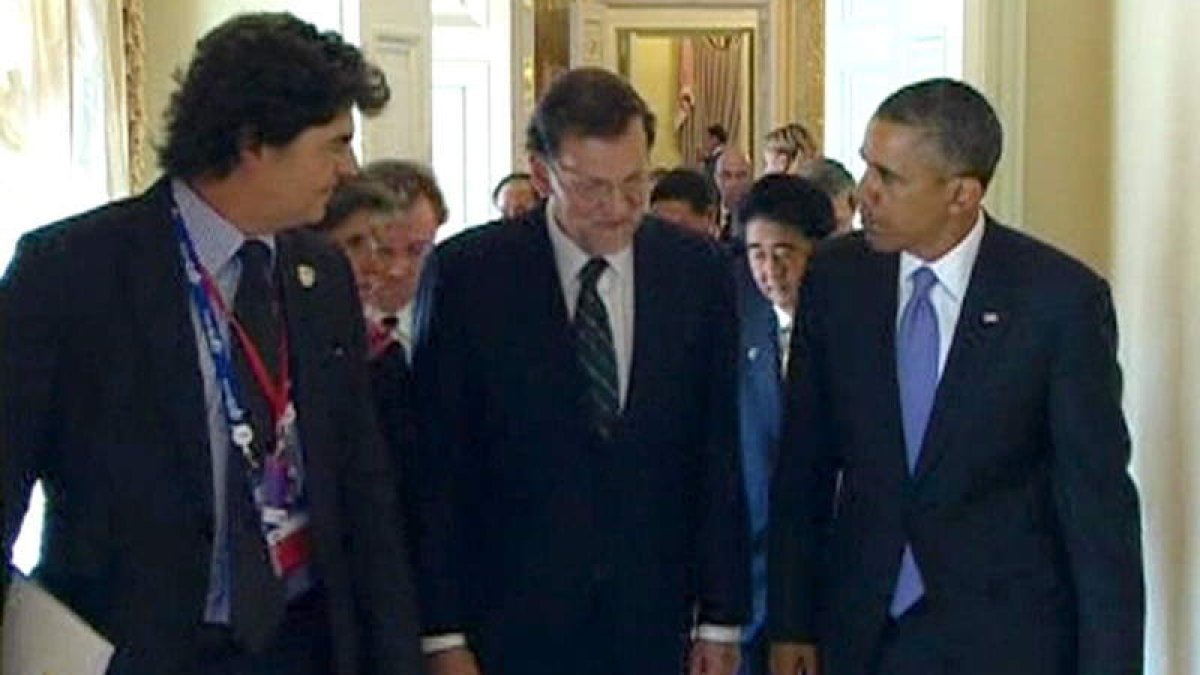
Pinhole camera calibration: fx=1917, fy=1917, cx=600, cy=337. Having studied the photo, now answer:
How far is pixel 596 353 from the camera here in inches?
109

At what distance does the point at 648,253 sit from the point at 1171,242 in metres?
1.17

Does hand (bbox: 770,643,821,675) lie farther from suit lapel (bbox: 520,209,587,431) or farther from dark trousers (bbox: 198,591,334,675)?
dark trousers (bbox: 198,591,334,675)

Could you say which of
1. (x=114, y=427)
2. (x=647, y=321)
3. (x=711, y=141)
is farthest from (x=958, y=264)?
(x=711, y=141)

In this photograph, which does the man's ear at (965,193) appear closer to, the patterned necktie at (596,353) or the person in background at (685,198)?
the patterned necktie at (596,353)

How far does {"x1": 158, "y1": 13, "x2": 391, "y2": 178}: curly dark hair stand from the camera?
234cm

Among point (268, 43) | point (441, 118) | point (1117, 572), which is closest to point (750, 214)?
point (1117, 572)

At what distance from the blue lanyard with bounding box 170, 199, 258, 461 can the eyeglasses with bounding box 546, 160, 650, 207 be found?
59 centimetres

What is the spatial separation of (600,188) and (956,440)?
614mm

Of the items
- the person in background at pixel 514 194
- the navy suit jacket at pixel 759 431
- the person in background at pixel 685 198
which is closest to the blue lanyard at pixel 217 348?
the navy suit jacket at pixel 759 431

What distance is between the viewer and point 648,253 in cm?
283

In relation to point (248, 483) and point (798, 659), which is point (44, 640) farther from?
point (798, 659)

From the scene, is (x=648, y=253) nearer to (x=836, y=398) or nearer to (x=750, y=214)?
(x=836, y=398)

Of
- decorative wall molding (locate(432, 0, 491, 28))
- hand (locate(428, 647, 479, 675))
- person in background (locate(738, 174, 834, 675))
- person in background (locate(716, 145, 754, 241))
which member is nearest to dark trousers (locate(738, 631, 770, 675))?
person in background (locate(738, 174, 834, 675))

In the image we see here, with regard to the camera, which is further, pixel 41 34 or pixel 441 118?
pixel 441 118
